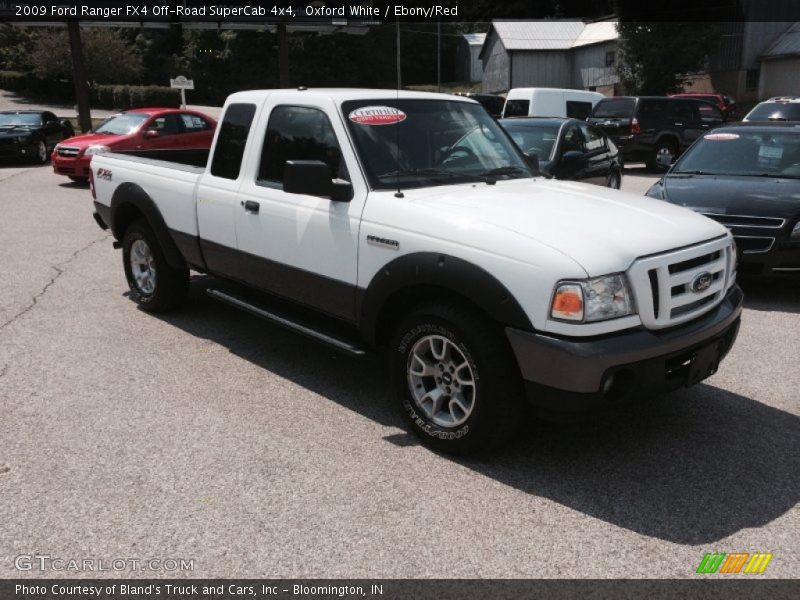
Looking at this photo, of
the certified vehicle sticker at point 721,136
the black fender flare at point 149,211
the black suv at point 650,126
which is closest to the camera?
the black fender flare at point 149,211

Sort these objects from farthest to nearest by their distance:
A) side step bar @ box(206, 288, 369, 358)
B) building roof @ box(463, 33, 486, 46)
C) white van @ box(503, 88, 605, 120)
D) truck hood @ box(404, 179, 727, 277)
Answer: building roof @ box(463, 33, 486, 46), white van @ box(503, 88, 605, 120), side step bar @ box(206, 288, 369, 358), truck hood @ box(404, 179, 727, 277)

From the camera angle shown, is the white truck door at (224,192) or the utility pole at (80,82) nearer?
the white truck door at (224,192)

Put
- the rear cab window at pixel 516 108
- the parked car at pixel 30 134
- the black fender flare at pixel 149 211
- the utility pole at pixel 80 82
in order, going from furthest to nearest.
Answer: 1. the utility pole at pixel 80 82
2. the rear cab window at pixel 516 108
3. the parked car at pixel 30 134
4. the black fender flare at pixel 149 211

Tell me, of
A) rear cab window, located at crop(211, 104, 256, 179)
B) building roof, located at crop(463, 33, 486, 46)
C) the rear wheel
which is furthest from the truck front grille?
building roof, located at crop(463, 33, 486, 46)

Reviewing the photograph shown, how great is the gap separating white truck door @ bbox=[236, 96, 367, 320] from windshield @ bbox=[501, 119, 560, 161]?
5538 millimetres

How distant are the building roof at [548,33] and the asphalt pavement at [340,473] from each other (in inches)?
2262

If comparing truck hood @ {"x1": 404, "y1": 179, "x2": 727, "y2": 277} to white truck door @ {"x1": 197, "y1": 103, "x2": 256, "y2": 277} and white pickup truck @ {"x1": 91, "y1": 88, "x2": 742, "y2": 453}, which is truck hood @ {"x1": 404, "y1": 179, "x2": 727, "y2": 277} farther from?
white truck door @ {"x1": 197, "y1": 103, "x2": 256, "y2": 277}

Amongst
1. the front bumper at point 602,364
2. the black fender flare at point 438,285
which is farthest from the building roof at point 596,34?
the front bumper at point 602,364

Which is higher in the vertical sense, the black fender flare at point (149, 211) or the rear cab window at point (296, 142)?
the rear cab window at point (296, 142)

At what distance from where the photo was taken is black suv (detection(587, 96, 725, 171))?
1914 centimetres

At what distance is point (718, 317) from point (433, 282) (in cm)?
157

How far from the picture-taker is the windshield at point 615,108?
764 inches

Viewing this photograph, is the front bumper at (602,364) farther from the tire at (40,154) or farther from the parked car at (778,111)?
the tire at (40,154)

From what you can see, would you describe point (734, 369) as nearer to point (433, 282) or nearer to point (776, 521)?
point (776, 521)
